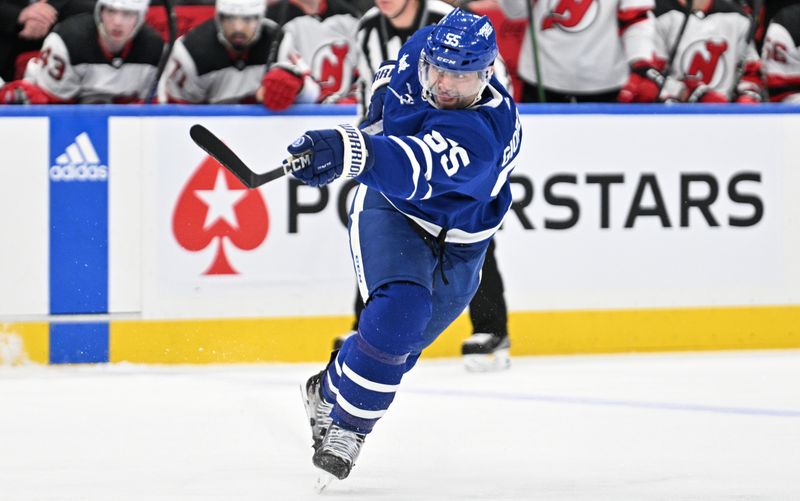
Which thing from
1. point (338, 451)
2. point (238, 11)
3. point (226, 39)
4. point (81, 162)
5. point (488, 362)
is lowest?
point (488, 362)

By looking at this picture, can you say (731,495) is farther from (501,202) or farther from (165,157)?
(165,157)

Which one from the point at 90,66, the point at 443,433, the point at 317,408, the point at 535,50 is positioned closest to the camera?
the point at 317,408

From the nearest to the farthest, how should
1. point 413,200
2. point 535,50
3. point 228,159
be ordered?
point 228,159, point 413,200, point 535,50

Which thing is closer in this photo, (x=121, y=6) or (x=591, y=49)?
(x=121, y=6)

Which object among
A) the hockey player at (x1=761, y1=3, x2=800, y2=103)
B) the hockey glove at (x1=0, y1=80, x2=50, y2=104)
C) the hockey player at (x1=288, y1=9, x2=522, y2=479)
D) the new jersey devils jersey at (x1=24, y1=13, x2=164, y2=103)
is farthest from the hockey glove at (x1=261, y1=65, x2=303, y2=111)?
the hockey player at (x1=761, y1=3, x2=800, y2=103)

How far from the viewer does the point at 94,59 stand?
16.3 feet

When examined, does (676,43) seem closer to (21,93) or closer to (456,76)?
(21,93)

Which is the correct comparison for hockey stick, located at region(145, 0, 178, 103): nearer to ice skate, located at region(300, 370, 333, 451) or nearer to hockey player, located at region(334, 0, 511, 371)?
hockey player, located at region(334, 0, 511, 371)

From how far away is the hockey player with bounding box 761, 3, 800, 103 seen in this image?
5.48 m

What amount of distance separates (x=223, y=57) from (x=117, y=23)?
1.34 ft

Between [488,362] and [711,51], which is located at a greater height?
[711,51]

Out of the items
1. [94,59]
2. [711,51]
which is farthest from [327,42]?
[711,51]

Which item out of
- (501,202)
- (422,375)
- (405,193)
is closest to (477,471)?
(501,202)

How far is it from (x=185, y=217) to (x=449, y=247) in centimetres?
192
